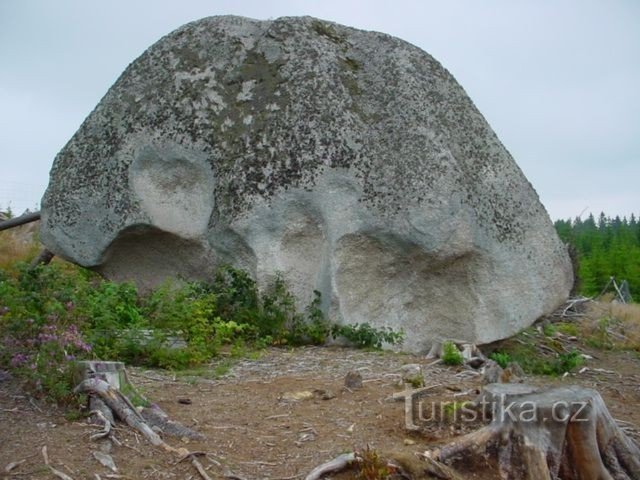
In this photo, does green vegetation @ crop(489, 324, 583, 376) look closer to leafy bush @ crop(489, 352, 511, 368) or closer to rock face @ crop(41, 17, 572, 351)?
leafy bush @ crop(489, 352, 511, 368)

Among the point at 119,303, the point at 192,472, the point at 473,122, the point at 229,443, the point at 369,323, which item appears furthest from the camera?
the point at 473,122

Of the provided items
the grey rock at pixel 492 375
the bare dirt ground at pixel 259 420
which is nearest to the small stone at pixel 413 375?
the bare dirt ground at pixel 259 420

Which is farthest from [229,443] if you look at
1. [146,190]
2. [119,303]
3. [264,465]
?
[146,190]

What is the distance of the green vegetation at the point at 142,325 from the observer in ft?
19.5

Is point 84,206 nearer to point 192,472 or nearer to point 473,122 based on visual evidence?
point 473,122

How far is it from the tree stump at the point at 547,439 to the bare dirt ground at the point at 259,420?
34 cm

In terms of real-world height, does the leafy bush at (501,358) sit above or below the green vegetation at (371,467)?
above

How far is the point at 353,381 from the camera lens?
664 cm

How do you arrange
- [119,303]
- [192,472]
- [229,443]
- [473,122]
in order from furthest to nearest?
[473,122]
[119,303]
[229,443]
[192,472]

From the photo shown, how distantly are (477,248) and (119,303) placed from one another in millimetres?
3718

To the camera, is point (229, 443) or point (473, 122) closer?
point (229, 443)

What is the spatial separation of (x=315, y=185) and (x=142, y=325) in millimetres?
2322

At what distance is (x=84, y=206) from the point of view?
9.80 m

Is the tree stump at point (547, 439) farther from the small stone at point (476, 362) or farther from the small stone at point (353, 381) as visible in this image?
the small stone at point (476, 362)
